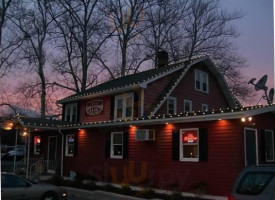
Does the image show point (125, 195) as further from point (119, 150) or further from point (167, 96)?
point (167, 96)

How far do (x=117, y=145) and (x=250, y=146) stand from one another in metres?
6.57

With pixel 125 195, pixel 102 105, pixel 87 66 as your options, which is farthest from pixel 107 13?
pixel 125 195

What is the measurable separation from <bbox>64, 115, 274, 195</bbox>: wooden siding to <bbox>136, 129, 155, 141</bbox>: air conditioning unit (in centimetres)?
21

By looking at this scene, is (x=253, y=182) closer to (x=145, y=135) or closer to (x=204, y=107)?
(x=145, y=135)

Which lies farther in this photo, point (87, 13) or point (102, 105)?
point (87, 13)

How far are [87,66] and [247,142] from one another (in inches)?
939

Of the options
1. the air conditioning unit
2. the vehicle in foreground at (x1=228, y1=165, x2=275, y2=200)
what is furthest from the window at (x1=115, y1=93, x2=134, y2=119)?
the vehicle in foreground at (x1=228, y1=165, x2=275, y2=200)

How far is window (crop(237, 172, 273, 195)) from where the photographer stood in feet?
19.8

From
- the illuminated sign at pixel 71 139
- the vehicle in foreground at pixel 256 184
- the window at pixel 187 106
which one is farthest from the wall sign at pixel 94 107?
the vehicle in foreground at pixel 256 184

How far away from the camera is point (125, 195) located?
13445 millimetres

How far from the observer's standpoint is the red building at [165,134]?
12.4 meters

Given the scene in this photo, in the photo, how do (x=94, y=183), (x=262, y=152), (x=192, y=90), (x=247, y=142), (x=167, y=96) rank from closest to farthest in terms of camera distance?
(x=247, y=142), (x=262, y=152), (x=94, y=183), (x=167, y=96), (x=192, y=90)

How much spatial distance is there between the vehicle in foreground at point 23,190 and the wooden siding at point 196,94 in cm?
847

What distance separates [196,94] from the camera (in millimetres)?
20812
